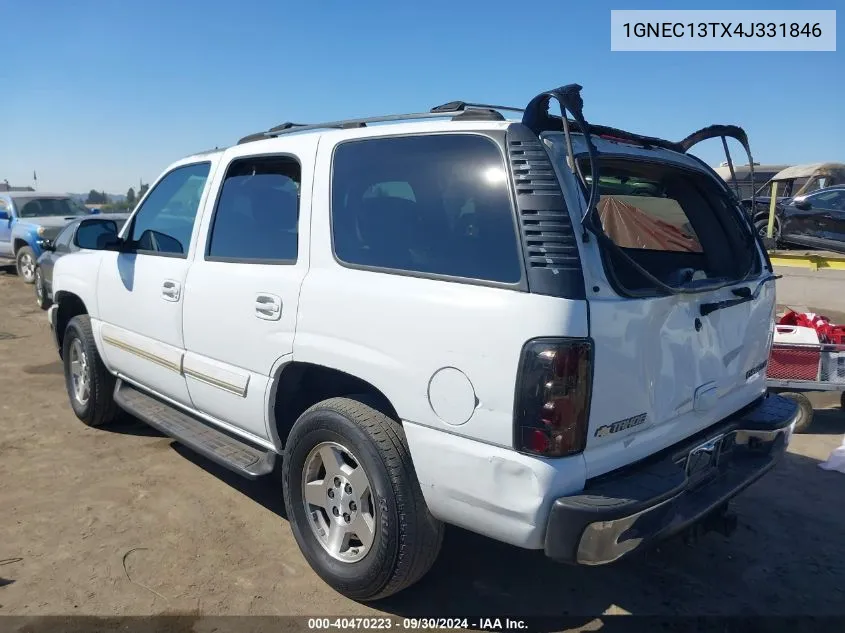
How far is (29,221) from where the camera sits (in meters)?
12.7

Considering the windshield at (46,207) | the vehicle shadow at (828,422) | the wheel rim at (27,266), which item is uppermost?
the windshield at (46,207)

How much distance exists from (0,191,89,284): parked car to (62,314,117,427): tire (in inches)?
329

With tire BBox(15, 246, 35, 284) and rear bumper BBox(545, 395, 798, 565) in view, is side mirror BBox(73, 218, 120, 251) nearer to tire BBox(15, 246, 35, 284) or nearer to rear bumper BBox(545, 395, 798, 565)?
rear bumper BBox(545, 395, 798, 565)

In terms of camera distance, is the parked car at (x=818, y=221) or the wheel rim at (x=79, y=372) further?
the parked car at (x=818, y=221)

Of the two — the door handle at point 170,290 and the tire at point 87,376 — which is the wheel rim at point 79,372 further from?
the door handle at point 170,290

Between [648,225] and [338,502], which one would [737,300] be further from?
[648,225]

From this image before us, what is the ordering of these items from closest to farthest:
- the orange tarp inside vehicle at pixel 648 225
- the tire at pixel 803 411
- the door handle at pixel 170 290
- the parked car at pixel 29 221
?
1. the door handle at pixel 170 290
2. the orange tarp inside vehicle at pixel 648 225
3. the tire at pixel 803 411
4. the parked car at pixel 29 221

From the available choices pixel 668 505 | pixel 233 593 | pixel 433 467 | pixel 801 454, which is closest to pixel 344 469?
pixel 433 467

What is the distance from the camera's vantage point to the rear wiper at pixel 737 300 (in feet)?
8.68

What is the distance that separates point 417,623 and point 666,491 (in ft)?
3.99

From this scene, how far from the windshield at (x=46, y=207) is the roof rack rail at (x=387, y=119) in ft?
38.1

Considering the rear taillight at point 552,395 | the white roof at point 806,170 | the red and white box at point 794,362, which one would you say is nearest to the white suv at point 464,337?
the rear taillight at point 552,395

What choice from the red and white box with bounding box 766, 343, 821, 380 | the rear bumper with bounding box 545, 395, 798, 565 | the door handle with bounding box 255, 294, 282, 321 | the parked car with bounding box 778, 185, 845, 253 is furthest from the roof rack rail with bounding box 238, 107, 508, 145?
the parked car with bounding box 778, 185, 845, 253

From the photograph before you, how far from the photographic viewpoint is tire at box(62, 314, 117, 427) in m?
4.77
